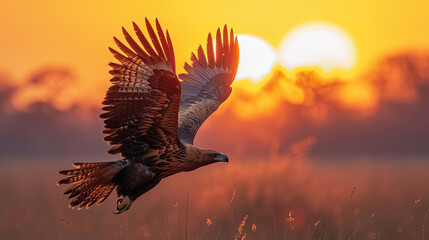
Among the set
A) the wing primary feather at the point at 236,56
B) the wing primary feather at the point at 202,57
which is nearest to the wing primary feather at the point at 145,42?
the wing primary feather at the point at 236,56

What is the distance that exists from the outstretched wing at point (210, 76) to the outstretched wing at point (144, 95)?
2.35 metres

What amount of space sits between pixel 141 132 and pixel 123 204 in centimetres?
98

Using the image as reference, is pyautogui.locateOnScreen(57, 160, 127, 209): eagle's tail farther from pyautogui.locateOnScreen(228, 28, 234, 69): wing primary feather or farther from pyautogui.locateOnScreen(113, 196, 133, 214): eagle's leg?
pyautogui.locateOnScreen(228, 28, 234, 69): wing primary feather

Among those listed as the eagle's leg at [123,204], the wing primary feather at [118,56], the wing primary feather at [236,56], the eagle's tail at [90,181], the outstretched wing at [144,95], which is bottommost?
the eagle's leg at [123,204]

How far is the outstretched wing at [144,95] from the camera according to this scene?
731cm

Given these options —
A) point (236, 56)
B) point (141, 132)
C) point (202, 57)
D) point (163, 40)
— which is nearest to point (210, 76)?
point (202, 57)

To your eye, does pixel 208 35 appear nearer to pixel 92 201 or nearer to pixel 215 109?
pixel 215 109

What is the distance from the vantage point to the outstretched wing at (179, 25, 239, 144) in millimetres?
10484

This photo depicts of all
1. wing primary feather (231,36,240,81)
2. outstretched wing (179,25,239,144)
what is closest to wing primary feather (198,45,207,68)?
outstretched wing (179,25,239,144)

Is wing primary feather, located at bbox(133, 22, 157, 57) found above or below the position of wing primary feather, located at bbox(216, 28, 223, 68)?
below

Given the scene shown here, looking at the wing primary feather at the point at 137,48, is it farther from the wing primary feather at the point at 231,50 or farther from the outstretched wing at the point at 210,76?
the wing primary feather at the point at 231,50

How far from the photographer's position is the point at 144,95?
7516 mm

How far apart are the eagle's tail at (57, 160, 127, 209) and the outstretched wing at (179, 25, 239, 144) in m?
2.20

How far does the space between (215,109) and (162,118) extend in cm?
288
